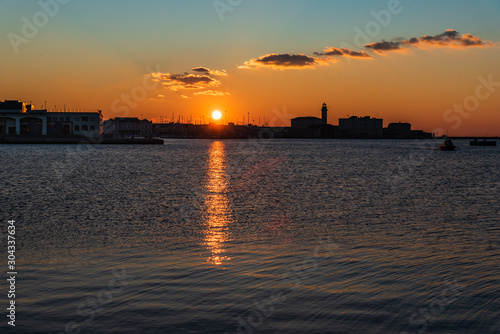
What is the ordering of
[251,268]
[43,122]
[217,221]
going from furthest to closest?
1. [43,122]
2. [217,221]
3. [251,268]

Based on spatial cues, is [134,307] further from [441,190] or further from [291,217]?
[441,190]

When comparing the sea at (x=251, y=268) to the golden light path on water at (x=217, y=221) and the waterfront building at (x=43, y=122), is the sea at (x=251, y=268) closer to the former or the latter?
the golden light path on water at (x=217, y=221)

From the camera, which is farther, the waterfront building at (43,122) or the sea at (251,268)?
the waterfront building at (43,122)

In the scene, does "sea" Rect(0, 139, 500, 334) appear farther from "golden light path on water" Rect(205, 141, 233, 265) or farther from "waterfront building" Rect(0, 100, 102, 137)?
"waterfront building" Rect(0, 100, 102, 137)

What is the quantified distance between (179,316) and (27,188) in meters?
29.8

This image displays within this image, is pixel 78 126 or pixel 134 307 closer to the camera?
pixel 134 307

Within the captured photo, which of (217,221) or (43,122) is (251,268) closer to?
(217,221)

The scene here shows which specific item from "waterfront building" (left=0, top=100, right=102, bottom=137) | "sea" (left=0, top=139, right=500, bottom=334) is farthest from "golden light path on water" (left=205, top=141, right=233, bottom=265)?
"waterfront building" (left=0, top=100, right=102, bottom=137)

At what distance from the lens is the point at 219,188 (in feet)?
123

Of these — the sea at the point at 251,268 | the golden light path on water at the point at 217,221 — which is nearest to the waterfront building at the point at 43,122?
the golden light path on water at the point at 217,221

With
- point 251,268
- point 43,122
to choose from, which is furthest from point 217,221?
point 43,122

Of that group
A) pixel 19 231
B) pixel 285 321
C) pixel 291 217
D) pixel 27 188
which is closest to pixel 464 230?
pixel 291 217

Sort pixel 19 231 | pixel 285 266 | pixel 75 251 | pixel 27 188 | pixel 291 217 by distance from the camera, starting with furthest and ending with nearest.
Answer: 1. pixel 27 188
2. pixel 291 217
3. pixel 19 231
4. pixel 75 251
5. pixel 285 266

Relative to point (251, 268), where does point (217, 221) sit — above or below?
below
